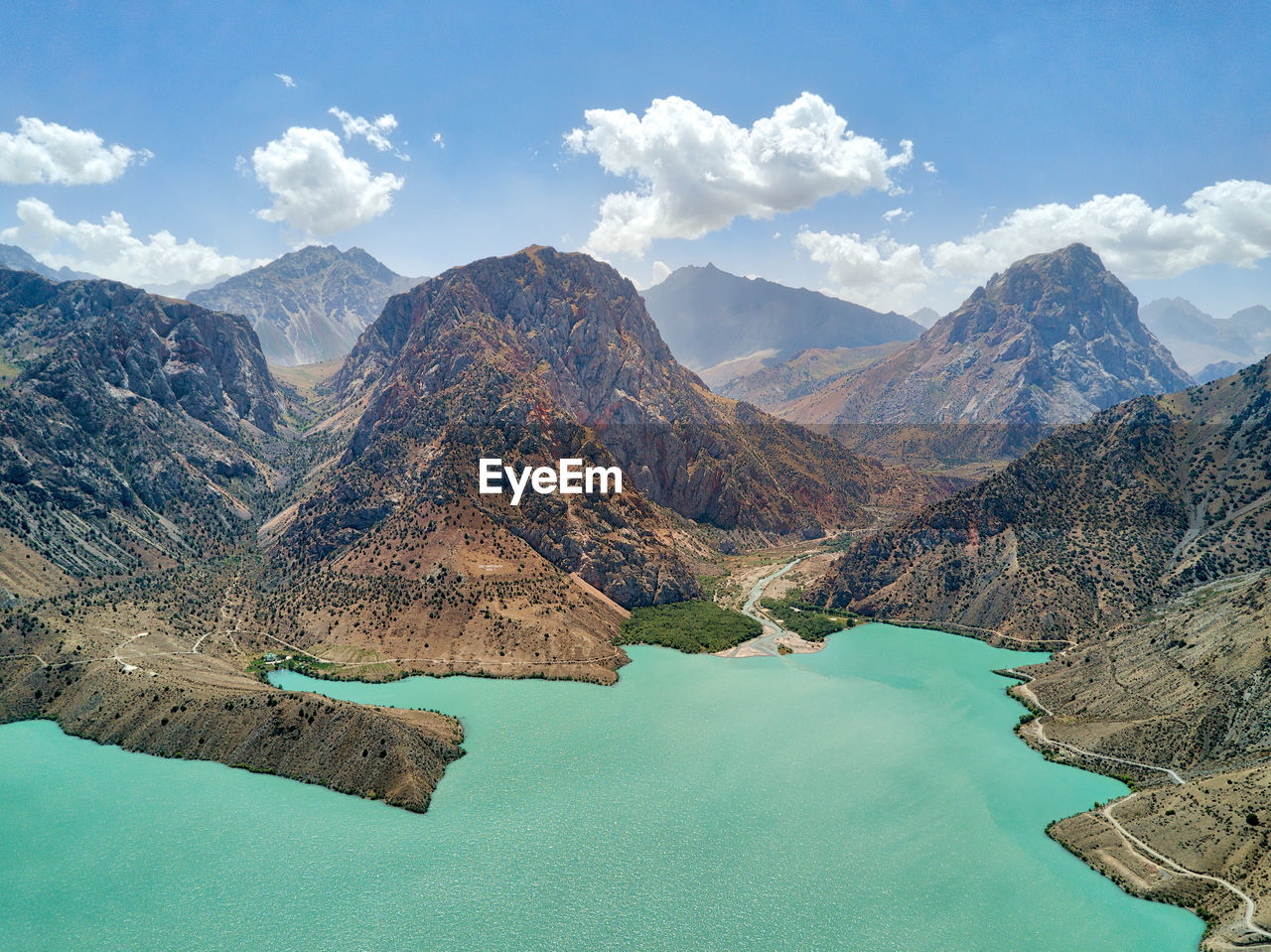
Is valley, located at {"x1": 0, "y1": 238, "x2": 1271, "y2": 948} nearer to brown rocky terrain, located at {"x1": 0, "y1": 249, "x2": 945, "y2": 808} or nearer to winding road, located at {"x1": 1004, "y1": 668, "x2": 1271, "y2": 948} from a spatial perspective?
winding road, located at {"x1": 1004, "y1": 668, "x2": 1271, "y2": 948}

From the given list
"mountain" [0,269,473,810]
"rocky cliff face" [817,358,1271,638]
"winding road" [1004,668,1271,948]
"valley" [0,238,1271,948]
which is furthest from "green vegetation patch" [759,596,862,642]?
"mountain" [0,269,473,810]

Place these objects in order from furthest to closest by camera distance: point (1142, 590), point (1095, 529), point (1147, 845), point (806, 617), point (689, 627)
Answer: point (806, 617), point (1095, 529), point (689, 627), point (1142, 590), point (1147, 845)

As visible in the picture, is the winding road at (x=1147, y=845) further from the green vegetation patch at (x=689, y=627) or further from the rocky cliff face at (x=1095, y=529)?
the green vegetation patch at (x=689, y=627)

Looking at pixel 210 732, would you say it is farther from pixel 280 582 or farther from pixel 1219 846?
pixel 1219 846

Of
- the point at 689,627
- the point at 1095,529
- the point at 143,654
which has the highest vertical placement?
the point at 1095,529

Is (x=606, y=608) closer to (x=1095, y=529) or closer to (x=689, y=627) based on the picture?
(x=689, y=627)

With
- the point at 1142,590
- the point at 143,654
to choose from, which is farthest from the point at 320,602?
the point at 1142,590
